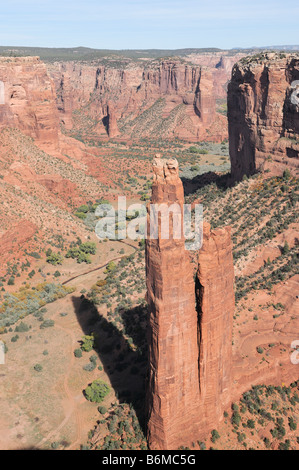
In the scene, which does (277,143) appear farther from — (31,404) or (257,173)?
(31,404)

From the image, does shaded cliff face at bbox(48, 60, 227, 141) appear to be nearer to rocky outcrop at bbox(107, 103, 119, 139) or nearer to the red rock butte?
rocky outcrop at bbox(107, 103, 119, 139)

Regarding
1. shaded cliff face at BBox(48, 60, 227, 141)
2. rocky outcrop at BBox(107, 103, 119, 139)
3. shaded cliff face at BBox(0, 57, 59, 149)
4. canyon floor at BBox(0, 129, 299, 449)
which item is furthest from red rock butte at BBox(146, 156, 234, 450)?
rocky outcrop at BBox(107, 103, 119, 139)

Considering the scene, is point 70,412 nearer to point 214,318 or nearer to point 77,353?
point 77,353

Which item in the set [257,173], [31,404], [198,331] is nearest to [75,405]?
[31,404]

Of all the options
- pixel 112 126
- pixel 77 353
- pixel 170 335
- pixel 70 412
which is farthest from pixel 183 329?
pixel 112 126

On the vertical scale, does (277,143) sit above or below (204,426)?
above
